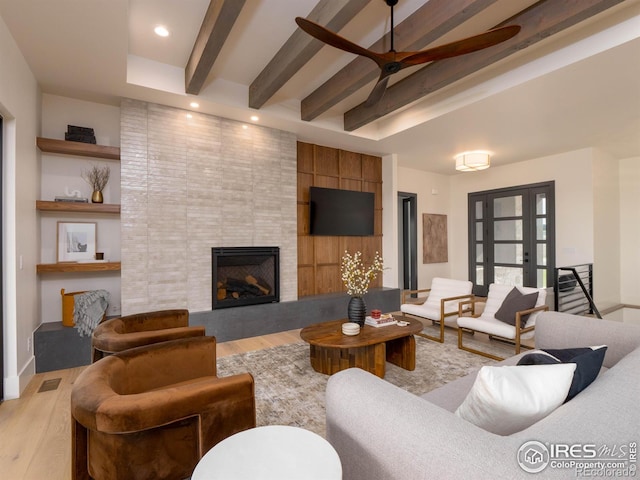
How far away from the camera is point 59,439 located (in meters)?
2.05

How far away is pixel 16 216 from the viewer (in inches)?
103

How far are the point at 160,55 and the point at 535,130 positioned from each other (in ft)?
16.5

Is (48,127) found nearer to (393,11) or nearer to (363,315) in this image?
(393,11)

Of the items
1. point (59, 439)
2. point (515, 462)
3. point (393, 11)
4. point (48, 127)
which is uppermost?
point (393, 11)

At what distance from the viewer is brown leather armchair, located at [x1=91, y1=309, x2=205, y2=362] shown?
6.42ft

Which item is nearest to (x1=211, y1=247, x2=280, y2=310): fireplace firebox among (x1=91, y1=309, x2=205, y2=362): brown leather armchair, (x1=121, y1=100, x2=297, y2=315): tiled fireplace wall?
(x1=121, y1=100, x2=297, y2=315): tiled fireplace wall

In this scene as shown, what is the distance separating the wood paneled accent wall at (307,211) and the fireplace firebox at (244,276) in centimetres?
64

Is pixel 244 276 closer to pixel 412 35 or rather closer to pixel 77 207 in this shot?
pixel 77 207

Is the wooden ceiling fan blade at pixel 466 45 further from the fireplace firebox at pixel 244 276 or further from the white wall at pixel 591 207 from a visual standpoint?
the white wall at pixel 591 207

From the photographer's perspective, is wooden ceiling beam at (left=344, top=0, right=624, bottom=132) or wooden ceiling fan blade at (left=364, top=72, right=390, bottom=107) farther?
wooden ceiling fan blade at (left=364, top=72, right=390, bottom=107)

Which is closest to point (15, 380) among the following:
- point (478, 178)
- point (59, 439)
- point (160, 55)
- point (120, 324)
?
point (59, 439)

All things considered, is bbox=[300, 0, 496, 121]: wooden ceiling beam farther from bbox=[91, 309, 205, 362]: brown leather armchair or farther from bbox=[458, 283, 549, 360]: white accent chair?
bbox=[91, 309, 205, 362]: brown leather armchair

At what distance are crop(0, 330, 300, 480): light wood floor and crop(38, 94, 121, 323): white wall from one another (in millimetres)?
Answer: 951

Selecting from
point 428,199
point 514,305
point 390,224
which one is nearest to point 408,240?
point 428,199
